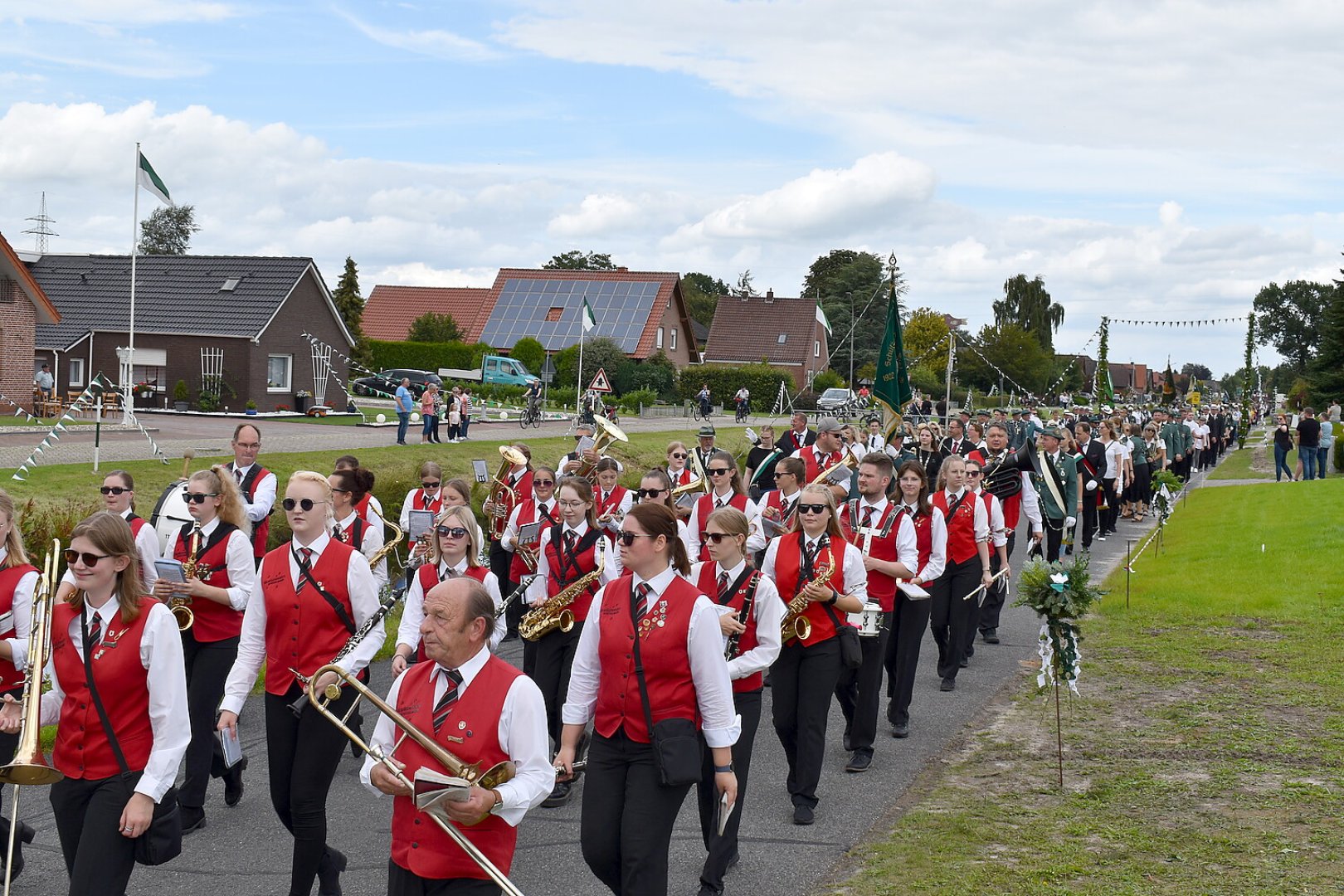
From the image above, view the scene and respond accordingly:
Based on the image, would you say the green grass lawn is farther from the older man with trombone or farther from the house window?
the house window

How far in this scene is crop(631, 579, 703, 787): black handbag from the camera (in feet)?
15.9

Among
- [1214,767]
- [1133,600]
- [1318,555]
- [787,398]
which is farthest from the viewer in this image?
[787,398]

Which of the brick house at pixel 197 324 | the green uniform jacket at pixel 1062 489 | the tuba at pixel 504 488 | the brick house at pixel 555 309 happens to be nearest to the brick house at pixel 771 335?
the brick house at pixel 555 309

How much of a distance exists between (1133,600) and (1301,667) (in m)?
3.83

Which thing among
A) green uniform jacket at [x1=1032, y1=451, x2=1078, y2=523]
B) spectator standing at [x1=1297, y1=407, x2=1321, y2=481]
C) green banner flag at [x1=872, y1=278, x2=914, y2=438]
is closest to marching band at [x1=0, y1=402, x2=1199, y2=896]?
green uniform jacket at [x1=1032, y1=451, x2=1078, y2=523]

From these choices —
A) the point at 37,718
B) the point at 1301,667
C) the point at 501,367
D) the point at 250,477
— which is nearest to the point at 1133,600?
the point at 1301,667

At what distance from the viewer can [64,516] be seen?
45.3ft

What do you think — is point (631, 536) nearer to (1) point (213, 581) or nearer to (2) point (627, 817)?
(2) point (627, 817)

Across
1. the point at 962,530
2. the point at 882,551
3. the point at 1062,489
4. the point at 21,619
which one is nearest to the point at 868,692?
the point at 882,551

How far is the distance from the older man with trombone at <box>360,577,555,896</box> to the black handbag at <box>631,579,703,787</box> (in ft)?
2.45

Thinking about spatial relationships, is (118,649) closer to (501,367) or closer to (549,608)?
(549,608)

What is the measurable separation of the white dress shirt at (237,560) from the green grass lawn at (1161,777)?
11.7 feet

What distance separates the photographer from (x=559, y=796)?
7.85m

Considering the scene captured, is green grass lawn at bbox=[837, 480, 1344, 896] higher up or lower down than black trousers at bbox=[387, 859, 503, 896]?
lower down
